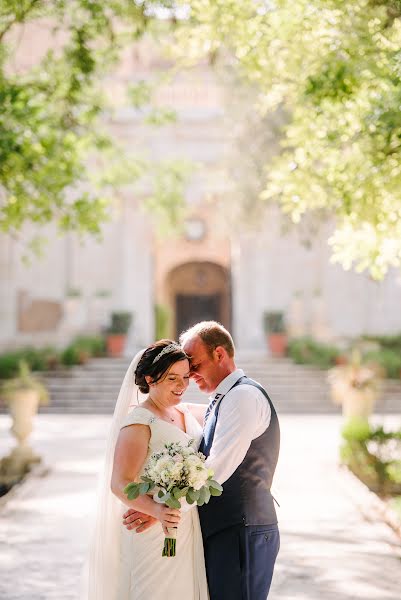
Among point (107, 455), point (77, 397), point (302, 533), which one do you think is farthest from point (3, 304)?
point (107, 455)

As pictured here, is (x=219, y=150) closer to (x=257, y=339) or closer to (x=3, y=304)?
(x=257, y=339)

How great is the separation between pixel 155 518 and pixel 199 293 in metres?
25.6

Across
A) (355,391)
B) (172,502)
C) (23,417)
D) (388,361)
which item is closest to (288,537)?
(172,502)

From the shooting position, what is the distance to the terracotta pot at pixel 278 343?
24516 mm

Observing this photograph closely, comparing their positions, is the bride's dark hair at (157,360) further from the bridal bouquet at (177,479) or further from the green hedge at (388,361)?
the green hedge at (388,361)

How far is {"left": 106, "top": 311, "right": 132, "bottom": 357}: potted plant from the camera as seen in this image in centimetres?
2477

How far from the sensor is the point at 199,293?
29.0 meters

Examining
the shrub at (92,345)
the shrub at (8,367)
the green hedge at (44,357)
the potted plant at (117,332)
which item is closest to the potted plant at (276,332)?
the potted plant at (117,332)

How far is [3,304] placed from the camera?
85.9 ft

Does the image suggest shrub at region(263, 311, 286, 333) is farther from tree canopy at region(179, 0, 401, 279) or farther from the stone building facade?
tree canopy at region(179, 0, 401, 279)

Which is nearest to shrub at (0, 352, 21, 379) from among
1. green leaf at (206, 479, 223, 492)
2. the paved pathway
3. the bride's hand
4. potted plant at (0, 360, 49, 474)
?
the paved pathway

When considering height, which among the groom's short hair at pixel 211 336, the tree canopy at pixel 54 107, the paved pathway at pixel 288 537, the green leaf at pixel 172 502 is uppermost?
the tree canopy at pixel 54 107

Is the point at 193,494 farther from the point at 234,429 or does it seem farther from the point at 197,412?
the point at 197,412

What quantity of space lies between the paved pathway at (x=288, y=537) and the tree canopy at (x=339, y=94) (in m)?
2.32
